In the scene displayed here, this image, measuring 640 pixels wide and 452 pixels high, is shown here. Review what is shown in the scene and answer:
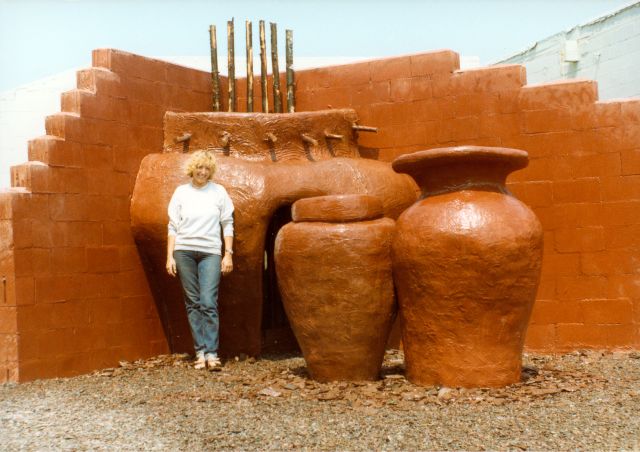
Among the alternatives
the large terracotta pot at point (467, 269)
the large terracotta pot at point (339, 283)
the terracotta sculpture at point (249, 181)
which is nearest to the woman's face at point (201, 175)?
the terracotta sculpture at point (249, 181)

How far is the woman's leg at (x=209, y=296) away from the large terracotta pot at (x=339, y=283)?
2.43 feet

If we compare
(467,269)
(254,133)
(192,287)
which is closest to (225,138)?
(254,133)

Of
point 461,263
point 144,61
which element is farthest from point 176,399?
point 144,61

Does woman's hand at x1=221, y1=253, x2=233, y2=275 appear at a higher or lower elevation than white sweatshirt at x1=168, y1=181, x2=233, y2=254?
lower

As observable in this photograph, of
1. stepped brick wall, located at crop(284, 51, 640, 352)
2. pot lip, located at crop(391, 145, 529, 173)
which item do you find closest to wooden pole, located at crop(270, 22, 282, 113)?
stepped brick wall, located at crop(284, 51, 640, 352)

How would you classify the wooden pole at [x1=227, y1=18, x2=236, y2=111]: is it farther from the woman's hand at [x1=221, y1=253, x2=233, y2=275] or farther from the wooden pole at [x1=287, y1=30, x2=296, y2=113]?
the woman's hand at [x1=221, y1=253, x2=233, y2=275]

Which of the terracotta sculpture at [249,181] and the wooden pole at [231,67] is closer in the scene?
the terracotta sculpture at [249,181]

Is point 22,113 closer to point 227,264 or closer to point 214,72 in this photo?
point 214,72

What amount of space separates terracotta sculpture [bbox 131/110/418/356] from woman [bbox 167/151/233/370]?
0.24 m

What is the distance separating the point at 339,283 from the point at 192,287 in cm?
127

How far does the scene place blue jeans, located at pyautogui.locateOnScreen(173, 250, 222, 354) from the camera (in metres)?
5.05

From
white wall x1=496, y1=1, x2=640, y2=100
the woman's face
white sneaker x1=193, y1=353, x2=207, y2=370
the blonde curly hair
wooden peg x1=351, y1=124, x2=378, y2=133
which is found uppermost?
white wall x1=496, y1=1, x2=640, y2=100

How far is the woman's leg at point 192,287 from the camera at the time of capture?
5070 mm

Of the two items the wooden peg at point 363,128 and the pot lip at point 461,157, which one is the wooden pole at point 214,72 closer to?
the wooden peg at point 363,128
